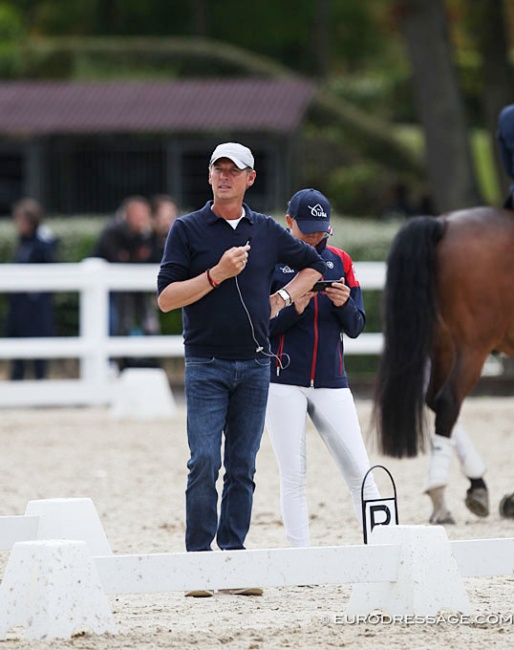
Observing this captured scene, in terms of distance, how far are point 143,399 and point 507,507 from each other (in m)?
5.55

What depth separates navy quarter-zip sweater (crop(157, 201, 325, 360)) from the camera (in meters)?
5.55

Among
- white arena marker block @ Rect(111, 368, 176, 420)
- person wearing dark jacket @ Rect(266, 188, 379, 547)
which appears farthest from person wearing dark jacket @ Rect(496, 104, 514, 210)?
white arena marker block @ Rect(111, 368, 176, 420)

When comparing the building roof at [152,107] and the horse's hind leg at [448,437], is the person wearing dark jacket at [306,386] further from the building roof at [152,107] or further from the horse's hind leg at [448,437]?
the building roof at [152,107]

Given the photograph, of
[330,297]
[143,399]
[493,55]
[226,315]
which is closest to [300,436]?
[330,297]

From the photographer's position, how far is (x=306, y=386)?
6.05 m

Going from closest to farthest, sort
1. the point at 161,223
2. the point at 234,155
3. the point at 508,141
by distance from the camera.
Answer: the point at 234,155 < the point at 508,141 < the point at 161,223

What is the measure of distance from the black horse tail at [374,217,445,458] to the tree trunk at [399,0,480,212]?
29.7 ft

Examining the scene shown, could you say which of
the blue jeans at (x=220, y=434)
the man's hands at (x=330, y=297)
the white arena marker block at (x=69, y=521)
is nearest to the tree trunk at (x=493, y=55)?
the man's hands at (x=330, y=297)

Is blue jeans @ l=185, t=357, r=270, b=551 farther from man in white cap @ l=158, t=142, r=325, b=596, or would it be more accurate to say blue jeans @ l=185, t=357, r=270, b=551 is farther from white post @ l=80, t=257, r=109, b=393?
white post @ l=80, t=257, r=109, b=393

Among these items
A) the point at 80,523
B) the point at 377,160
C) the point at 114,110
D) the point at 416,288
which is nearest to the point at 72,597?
the point at 80,523

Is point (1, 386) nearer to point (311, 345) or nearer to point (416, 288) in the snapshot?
Answer: point (416, 288)

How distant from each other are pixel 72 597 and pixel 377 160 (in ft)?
74.4

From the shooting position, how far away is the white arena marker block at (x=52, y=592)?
15.3 ft

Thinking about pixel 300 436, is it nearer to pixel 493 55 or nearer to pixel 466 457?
pixel 466 457
